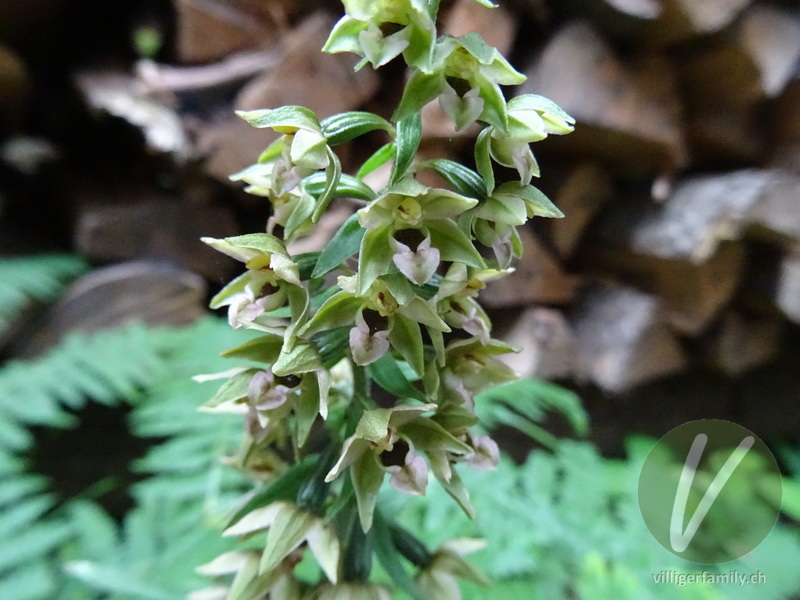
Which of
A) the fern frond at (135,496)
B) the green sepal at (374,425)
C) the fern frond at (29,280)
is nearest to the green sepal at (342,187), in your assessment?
the green sepal at (374,425)

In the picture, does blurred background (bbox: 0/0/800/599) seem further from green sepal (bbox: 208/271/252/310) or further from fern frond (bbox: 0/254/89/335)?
green sepal (bbox: 208/271/252/310)

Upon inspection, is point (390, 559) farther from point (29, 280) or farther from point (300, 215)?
point (29, 280)

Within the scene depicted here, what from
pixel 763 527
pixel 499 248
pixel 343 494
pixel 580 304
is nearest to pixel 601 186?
pixel 580 304

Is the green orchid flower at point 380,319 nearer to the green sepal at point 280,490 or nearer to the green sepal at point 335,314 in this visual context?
the green sepal at point 335,314

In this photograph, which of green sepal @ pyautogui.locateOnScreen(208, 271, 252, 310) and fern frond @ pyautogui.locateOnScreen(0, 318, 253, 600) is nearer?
green sepal @ pyautogui.locateOnScreen(208, 271, 252, 310)

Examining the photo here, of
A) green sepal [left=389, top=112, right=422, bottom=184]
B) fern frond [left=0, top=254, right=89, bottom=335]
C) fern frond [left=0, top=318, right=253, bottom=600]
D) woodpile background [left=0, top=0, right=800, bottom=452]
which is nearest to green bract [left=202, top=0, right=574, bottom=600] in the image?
green sepal [left=389, top=112, right=422, bottom=184]

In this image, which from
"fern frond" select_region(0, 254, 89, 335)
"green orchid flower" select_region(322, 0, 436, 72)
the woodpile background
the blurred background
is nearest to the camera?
"green orchid flower" select_region(322, 0, 436, 72)

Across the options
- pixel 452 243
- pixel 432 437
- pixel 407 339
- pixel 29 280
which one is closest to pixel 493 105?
pixel 452 243
